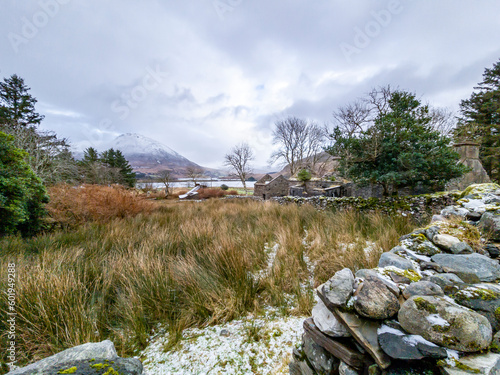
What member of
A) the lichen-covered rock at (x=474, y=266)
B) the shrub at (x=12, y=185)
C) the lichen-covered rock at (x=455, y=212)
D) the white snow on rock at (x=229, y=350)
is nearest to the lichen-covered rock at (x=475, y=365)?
the lichen-covered rock at (x=474, y=266)

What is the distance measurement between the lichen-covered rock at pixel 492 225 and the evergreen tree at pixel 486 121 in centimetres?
1393

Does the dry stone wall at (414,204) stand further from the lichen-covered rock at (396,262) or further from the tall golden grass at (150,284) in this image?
the lichen-covered rock at (396,262)

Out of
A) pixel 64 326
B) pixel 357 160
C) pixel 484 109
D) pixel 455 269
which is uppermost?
pixel 484 109

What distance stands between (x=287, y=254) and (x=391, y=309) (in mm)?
2149

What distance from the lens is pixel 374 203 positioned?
562 centimetres

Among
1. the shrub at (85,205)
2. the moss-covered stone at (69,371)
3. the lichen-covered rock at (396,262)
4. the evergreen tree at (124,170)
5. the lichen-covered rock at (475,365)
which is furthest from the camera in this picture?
the evergreen tree at (124,170)

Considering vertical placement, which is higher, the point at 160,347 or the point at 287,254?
the point at 287,254

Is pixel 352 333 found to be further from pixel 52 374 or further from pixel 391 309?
pixel 52 374

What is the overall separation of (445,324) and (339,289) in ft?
1.59

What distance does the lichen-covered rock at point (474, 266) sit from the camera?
4.71 ft

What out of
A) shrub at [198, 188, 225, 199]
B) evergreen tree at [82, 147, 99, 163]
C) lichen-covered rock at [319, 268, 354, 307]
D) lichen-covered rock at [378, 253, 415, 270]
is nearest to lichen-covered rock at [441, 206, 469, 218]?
lichen-covered rock at [378, 253, 415, 270]

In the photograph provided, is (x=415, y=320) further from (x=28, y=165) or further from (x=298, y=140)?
(x=298, y=140)

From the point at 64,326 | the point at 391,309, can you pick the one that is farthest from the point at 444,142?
the point at 64,326

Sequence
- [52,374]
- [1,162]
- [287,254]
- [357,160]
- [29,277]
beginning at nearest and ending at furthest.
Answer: [52,374]
[29,277]
[287,254]
[1,162]
[357,160]
